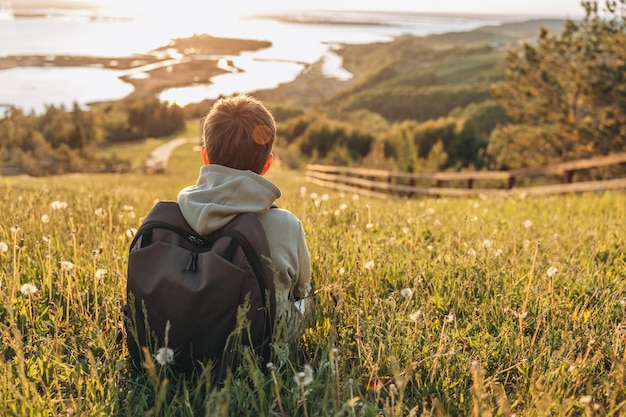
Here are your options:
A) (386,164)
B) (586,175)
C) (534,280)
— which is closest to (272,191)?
(534,280)

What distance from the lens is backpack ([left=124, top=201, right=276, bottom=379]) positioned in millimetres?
2129

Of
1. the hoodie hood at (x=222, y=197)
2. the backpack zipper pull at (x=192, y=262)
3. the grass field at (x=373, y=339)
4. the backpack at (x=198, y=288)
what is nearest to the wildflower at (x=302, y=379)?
the grass field at (x=373, y=339)

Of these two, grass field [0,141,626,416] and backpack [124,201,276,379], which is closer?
grass field [0,141,626,416]

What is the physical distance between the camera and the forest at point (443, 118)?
2633cm

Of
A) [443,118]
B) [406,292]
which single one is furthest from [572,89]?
[443,118]

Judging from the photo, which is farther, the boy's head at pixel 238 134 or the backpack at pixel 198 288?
the boy's head at pixel 238 134

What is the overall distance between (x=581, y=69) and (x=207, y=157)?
29.3 meters

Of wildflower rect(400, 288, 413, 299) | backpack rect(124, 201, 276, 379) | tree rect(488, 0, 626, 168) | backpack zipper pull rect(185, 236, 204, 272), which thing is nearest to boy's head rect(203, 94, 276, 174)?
A: backpack rect(124, 201, 276, 379)

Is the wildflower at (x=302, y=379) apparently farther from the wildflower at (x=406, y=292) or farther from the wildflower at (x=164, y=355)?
the wildflower at (x=406, y=292)

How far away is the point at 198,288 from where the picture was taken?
211cm

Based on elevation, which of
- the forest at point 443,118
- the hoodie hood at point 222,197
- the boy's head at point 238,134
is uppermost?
the boy's head at point 238,134

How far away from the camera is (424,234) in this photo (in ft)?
14.9

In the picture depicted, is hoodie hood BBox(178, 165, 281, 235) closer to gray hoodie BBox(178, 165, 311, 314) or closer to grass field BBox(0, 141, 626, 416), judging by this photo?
gray hoodie BBox(178, 165, 311, 314)

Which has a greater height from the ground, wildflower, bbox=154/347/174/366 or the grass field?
wildflower, bbox=154/347/174/366
